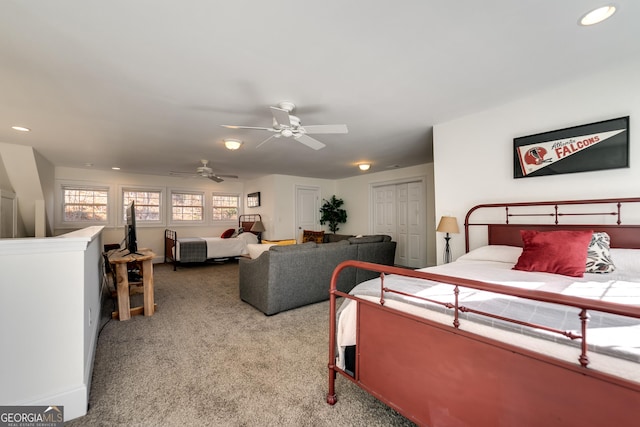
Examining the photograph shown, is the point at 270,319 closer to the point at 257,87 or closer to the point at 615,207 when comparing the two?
the point at 257,87

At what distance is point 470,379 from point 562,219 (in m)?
2.32

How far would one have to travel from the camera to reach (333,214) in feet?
24.5

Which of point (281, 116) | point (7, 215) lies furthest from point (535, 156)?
point (7, 215)

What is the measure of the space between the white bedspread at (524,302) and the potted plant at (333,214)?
522 centimetres

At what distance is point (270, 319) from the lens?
3.13 m

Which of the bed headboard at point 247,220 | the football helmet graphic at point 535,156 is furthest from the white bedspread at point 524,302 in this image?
the bed headboard at point 247,220

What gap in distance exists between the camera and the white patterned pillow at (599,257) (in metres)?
2.00

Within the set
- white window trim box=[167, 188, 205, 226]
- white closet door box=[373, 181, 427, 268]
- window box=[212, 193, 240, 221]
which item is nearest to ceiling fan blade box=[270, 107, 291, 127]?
white closet door box=[373, 181, 427, 268]

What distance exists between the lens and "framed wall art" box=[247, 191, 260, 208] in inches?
296

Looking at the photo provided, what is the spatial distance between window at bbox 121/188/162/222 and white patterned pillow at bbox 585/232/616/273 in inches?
320

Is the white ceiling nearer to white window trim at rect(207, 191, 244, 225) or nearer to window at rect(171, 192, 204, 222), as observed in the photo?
window at rect(171, 192, 204, 222)

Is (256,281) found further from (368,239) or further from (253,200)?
(253,200)

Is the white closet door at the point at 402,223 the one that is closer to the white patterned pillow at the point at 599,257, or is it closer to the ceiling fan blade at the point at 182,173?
the white patterned pillow at the point at 599,257

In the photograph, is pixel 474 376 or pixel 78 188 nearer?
pixel 474 376
